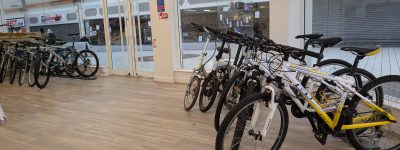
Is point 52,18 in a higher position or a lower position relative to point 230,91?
higher

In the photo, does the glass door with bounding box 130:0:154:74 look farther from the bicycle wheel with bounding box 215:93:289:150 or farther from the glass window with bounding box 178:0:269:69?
the bicycle wheel with bounding box 215:93:289:150

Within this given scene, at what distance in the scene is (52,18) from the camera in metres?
8.05

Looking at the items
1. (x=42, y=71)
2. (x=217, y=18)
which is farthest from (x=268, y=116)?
(x=42, y=71)

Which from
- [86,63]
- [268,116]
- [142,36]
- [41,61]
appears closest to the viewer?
[268,116]

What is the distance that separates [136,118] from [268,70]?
1.93 meters

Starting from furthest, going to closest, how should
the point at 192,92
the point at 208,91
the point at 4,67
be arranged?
the point at 4,67
the point at 192,92
the point at 208,91

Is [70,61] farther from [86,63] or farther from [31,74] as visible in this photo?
[31,74]

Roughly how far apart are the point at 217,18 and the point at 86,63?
3041mm

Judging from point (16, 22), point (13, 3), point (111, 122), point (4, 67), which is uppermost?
point (13, 3)

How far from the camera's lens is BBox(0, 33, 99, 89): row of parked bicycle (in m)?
6.11

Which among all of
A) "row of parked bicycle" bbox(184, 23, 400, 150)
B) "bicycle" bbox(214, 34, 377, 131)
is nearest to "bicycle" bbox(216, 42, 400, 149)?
"row of parked bicycle" bbox(184, 23, 400, 150)

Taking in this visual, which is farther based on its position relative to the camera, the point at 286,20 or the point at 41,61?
the point at 41,61

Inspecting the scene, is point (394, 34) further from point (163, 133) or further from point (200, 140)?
point (163, 133)

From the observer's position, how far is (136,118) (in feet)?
12.5
